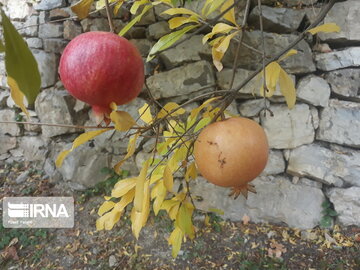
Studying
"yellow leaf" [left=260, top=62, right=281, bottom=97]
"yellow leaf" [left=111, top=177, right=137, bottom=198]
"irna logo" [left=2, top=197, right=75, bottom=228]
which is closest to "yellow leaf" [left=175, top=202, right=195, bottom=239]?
"yellow leaf" [left=111, top=177, right=137, bottom=198]

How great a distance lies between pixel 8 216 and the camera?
1776mm

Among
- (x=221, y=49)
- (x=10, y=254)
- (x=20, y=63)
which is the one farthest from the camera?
(x=10, y=254)

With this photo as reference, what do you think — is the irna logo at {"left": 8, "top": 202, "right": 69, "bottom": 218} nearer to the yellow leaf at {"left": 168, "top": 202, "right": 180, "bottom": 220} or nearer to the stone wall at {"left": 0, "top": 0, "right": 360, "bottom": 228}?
the stone wall at {"left": 0, "top": 0, "right": 360, "bottom": 228}

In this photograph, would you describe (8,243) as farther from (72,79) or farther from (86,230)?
(72,79)

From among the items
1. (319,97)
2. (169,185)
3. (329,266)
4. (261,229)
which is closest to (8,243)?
(261,229)

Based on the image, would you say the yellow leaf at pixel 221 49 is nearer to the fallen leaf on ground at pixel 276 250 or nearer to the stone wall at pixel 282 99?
the stone wall at pixel 282 99

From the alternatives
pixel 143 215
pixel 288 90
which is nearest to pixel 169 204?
pixel 143 215

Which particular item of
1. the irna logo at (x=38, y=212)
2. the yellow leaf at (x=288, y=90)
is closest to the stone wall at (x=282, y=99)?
the irna logo at (x=38, y=212)

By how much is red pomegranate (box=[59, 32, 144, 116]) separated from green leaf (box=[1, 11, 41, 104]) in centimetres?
6

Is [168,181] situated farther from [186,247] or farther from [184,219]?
[186,247]

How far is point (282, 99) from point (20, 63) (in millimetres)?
1445

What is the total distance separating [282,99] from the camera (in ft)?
4.85

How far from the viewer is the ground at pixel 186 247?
143cm

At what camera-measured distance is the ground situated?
143 centimetres
